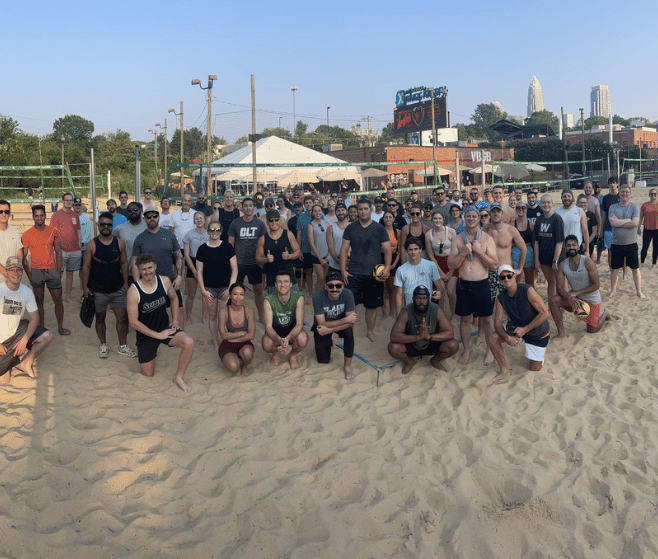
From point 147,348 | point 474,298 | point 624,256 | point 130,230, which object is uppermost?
point 130,230

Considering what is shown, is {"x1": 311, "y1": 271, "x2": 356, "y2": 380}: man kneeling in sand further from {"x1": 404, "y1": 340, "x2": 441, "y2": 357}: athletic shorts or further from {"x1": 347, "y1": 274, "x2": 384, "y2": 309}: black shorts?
{"x1": 347, "y1": 274, "x2": 384, "y2": 309}: black shorts

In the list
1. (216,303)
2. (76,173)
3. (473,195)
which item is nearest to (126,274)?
(216,303)

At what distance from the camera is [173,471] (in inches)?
160

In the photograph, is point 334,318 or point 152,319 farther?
point 334,318

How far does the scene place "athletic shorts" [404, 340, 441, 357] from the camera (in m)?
5.65

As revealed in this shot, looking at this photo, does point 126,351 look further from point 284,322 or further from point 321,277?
point 321,277

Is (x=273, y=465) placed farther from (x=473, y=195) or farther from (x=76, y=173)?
(x=76, y=173)

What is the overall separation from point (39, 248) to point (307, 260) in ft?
11.0

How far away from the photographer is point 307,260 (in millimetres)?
8031

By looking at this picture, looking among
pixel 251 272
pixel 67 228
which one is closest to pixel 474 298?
pixel 251 272

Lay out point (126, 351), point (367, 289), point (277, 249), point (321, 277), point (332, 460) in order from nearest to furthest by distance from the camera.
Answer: point (332, 460)
point (126, 351)
point (367, 289)
point (277, 249)
point (321, 277)

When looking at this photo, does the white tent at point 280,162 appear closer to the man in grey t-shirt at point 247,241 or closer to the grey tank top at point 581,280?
the man in grey t-shirt at point 247,241

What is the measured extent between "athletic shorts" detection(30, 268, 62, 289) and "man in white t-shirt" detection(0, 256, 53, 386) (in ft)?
3.11

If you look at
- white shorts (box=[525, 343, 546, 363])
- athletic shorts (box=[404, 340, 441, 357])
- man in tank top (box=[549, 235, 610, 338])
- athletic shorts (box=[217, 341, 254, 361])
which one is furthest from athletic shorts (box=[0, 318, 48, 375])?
man in tank top (box=[549, 235, 610, 338])
